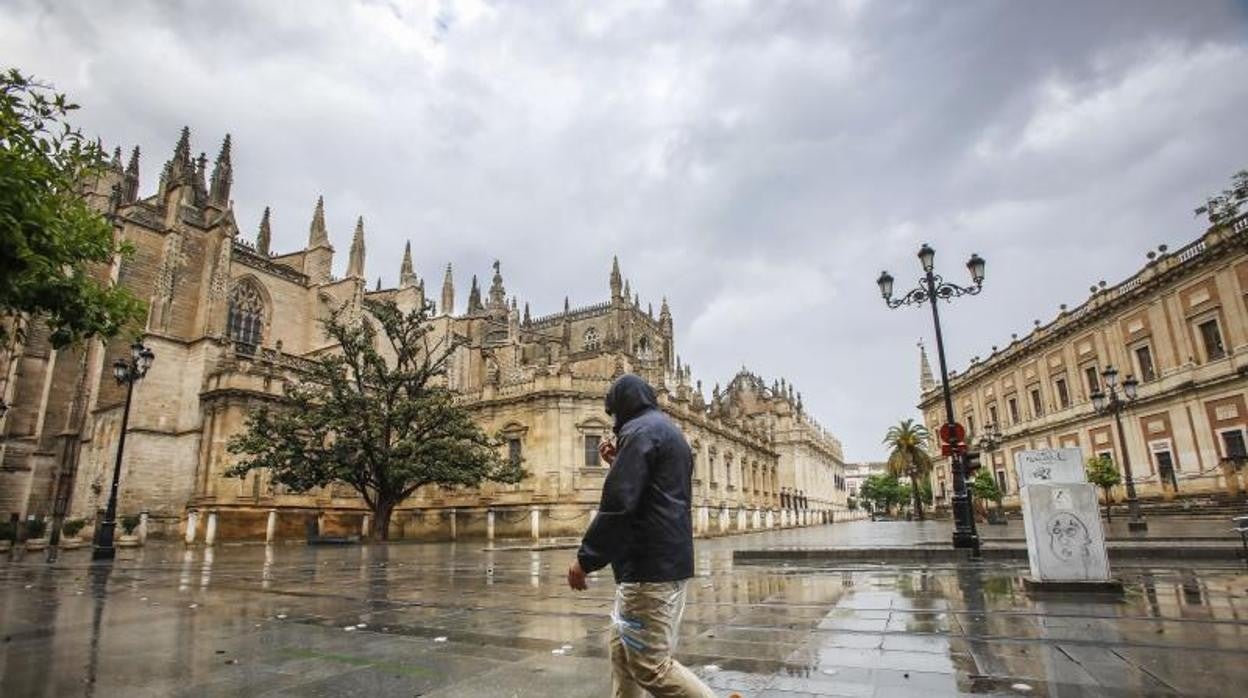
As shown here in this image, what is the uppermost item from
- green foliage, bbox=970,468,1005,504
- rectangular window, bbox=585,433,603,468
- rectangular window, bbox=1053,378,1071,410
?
rectangular window, bbox=1053,378,1071,410

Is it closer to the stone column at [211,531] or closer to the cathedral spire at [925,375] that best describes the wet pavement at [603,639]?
the stone column at [211,531]

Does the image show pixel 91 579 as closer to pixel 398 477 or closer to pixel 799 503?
pixel 398 477

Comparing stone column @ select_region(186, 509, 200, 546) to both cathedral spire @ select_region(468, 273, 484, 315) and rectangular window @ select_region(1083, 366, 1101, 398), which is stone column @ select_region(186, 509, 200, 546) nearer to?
cathedral spire @ select_region(468, 273, 484, 315)

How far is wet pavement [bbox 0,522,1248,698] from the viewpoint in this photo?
3.78m

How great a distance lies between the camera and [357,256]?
37938 mm

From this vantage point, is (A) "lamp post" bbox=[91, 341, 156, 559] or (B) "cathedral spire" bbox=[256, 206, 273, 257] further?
(B) "cathedral spire" bbox=[256, 206, 273, 257]

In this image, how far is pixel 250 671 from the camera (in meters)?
4.29

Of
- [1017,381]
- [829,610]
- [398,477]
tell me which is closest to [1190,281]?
[1017,381]

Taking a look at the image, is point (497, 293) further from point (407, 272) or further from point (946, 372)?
point (946, 372)

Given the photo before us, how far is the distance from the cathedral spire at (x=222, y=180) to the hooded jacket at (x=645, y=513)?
122 feet

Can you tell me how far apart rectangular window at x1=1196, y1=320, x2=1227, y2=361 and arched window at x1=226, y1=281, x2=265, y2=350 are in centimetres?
4577

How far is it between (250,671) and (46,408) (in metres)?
37.2

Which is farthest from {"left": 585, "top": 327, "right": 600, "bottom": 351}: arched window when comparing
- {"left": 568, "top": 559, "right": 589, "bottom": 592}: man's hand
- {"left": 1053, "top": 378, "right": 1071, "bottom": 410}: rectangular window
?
{"left": 568, "top": 559, "right": 589, "bottom": 592}: man's hand

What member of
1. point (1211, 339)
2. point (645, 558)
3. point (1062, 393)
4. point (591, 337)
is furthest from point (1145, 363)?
point (645, 558)
